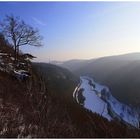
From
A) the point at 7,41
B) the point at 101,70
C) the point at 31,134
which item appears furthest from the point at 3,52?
the point at 101,70

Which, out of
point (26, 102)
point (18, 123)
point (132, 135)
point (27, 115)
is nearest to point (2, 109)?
point (27, 115)

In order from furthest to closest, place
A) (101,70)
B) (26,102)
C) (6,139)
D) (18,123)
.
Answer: (101,70)
(26,102)
(18,123)
(6,139)

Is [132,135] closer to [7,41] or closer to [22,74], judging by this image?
[22,74]

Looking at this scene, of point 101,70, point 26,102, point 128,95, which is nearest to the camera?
point 26,102

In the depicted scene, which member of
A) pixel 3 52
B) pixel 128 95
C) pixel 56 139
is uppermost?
pixel 3 52

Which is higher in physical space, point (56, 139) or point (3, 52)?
point (3, 52)

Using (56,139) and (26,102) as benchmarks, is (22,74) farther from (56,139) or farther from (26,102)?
(56,139)

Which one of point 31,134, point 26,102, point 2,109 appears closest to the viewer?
point 31,134

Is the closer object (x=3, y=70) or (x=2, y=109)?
(x=2, y=109)

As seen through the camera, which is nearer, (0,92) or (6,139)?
(6,139)
